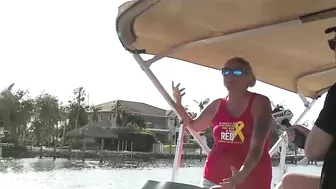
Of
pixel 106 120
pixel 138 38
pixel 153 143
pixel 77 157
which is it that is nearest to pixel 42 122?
pixel 77 157

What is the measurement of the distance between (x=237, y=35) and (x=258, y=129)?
896 millimetres

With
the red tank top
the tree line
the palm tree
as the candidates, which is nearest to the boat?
the red tank top

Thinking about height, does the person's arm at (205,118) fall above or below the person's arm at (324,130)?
above

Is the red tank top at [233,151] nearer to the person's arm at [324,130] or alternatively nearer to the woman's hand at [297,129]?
the woman's hand at [297,129]

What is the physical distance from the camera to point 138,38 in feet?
11.9

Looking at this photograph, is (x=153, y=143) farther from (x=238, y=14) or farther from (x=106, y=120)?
(x=238, y=14)

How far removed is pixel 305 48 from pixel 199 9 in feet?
3.22

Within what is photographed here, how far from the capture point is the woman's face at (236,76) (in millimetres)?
3158

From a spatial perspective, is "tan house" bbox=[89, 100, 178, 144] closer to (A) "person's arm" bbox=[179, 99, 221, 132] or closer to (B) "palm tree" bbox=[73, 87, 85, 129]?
(B) "palm tree" bbox=[73, 87, 85, 129]

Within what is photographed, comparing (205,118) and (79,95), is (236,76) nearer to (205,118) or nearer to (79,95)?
(205,118)

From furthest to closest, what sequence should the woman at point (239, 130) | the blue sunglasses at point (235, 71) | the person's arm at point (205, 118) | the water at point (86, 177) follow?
the water at point (86, 177) → the person's arm at point (205, 118) → the blue sunglasses at point (235, 71) → the woman at point (239, 130)

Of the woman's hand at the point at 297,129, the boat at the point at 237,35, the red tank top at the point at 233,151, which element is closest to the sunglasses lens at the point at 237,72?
the red tank top at the point at 233,151

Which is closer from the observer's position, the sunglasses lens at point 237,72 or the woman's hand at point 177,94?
the sunglasses lens at point 237,72

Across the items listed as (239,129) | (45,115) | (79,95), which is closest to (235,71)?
(239,129)
